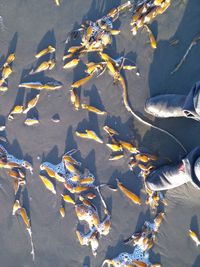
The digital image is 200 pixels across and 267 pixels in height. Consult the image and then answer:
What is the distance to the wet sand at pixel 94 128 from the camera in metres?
3.13

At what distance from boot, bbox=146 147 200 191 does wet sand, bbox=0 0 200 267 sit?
0.58 ft

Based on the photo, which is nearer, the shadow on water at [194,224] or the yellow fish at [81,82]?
the shadow on water at [194,224]

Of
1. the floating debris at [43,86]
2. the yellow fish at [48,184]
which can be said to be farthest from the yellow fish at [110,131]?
the yellow fish at [48,184]

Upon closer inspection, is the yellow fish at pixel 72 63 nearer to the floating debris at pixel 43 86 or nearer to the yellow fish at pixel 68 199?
the floating debris at pixel 43 86

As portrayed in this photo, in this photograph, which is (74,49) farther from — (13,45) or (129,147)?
(129,147)

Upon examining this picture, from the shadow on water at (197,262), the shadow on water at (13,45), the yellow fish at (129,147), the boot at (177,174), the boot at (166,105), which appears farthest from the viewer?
the shadow on water at (13,45)

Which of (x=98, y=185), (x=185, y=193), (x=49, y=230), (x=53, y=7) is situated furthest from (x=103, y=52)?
(x=49, y=230)

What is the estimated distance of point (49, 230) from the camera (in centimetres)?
323

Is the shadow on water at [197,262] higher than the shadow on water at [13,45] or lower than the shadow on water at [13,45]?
lower

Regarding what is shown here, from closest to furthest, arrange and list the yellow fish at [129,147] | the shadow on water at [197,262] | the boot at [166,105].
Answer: the boot at [166,105], the shadow on water at [197,262], the yellow fish at [129,147]

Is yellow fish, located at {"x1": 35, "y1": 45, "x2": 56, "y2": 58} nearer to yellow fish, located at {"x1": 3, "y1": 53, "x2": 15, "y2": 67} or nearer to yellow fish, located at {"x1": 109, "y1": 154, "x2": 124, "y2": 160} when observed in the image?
yellow fish, located at {"x1": 3, "y1": 53, "x2": 15, "y2": 67}

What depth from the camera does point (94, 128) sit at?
3242 millimetres

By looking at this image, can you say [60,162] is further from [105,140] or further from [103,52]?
[103,52]

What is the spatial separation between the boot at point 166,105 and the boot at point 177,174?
39cm
